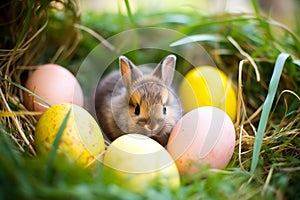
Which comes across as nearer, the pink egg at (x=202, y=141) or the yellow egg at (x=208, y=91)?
the pink egg at (x=202, y=141)

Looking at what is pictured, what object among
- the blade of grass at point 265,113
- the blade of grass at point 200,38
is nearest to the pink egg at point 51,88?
the blade of grass at point 200,38

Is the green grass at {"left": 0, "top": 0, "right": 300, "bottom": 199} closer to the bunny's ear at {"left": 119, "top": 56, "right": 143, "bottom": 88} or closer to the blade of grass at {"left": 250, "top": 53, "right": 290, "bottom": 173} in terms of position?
the blade of grass at {"left": 250, "top": 53, "right": 290, "bottom": 173}

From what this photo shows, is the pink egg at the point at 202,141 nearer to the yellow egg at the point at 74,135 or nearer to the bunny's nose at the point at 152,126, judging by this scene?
the bunny's nose at the point at 152,126

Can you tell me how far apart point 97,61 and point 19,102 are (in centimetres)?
55

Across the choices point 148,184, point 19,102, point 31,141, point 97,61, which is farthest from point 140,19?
point 148,184

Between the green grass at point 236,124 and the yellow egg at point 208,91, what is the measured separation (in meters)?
0.05

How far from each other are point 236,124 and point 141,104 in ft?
1.19

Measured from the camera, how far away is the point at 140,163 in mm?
1190

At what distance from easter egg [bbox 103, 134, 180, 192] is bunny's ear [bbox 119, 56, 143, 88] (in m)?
0.40

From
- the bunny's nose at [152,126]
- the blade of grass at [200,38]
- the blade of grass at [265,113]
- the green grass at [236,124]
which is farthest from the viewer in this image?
the blade of grass at [200,38]

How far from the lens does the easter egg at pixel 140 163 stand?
44.8 inches

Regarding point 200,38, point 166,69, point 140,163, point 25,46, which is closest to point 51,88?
point 25,46

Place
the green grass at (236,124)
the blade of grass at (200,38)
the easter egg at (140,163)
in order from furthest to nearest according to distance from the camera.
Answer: the blade of grass at (200,38) → the easter egg at (140,163) → the green grass at (236,124)

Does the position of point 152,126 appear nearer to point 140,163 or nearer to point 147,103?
point 147,103
